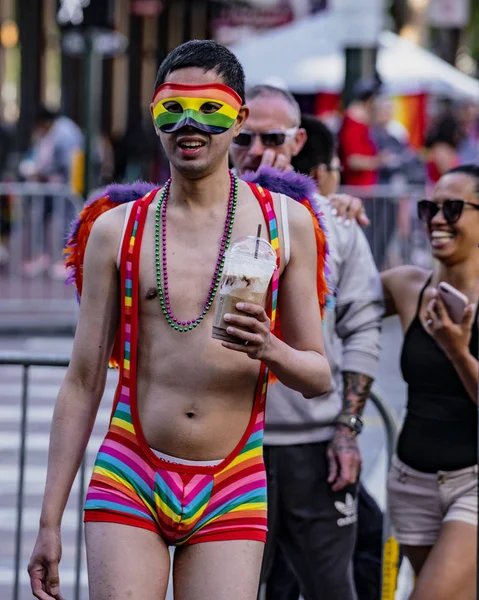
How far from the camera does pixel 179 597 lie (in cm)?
372

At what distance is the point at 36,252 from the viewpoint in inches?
613

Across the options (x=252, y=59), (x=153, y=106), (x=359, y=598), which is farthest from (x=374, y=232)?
(x=153, y=106)

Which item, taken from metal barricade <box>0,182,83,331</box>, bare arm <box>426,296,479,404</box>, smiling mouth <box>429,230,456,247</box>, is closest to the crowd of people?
bare arm <box>426,296,479,404</box>

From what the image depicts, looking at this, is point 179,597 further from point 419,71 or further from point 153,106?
point 419,71

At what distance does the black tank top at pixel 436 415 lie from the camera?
4910 millimetres

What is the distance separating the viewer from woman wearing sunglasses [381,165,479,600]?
185 inches

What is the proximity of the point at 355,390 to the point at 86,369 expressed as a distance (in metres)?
1.44

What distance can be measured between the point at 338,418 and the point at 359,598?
101cm

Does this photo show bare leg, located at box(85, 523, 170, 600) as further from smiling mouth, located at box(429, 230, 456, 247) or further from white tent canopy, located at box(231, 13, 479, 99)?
white tent canopy, located at box(231, 13, 479, 99)

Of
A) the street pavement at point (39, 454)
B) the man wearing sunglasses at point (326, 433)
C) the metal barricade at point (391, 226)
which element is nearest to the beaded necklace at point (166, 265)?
the man wearing sunglasses at point (326, 433)

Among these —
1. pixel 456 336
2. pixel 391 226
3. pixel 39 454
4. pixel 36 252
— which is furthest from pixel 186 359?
pixel 36 252

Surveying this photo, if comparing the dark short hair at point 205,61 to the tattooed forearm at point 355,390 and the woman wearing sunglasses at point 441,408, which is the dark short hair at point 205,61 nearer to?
the woman wearing sunglasses at point 441,408

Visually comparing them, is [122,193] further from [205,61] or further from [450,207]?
[450,207]

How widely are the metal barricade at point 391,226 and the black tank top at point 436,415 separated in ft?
31.8
